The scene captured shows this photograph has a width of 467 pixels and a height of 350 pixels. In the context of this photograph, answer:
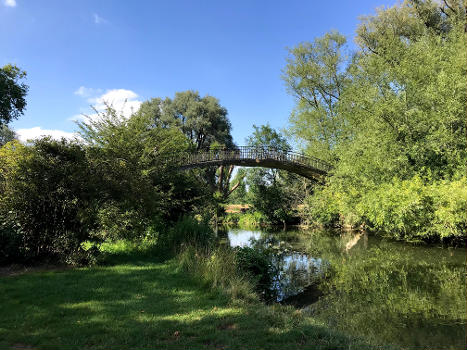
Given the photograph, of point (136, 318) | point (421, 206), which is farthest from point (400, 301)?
point (421, 206)

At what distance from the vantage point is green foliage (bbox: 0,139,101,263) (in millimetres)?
7906

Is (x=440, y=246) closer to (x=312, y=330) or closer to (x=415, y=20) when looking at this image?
(x=312, y=330)

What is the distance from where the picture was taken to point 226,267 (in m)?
7.55

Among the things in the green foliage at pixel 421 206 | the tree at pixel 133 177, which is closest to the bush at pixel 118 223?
the tree at pixel 133 177

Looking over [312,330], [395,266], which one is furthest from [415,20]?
[312,330]

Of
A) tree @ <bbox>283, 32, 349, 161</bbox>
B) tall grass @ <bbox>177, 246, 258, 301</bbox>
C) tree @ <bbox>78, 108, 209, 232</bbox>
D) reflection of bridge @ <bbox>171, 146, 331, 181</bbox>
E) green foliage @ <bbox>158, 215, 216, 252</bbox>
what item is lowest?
tall grass @ <bbox>177, 246, 258, 301</bbox>

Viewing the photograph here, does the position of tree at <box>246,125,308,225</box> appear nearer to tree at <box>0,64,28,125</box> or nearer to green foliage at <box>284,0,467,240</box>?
green foliage at <box>284,0,467,240</box>

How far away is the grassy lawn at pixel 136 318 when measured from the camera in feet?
12.6

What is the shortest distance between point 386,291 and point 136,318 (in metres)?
6.90

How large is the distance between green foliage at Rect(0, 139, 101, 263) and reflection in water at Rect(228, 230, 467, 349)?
628 cm

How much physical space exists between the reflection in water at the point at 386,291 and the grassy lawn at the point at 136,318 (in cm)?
160

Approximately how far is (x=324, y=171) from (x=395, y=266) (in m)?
14.7

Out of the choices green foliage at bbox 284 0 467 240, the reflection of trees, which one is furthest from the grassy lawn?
green foliage at bbox 284 0 467 240

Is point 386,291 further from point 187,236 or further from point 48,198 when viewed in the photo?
point 48,198
